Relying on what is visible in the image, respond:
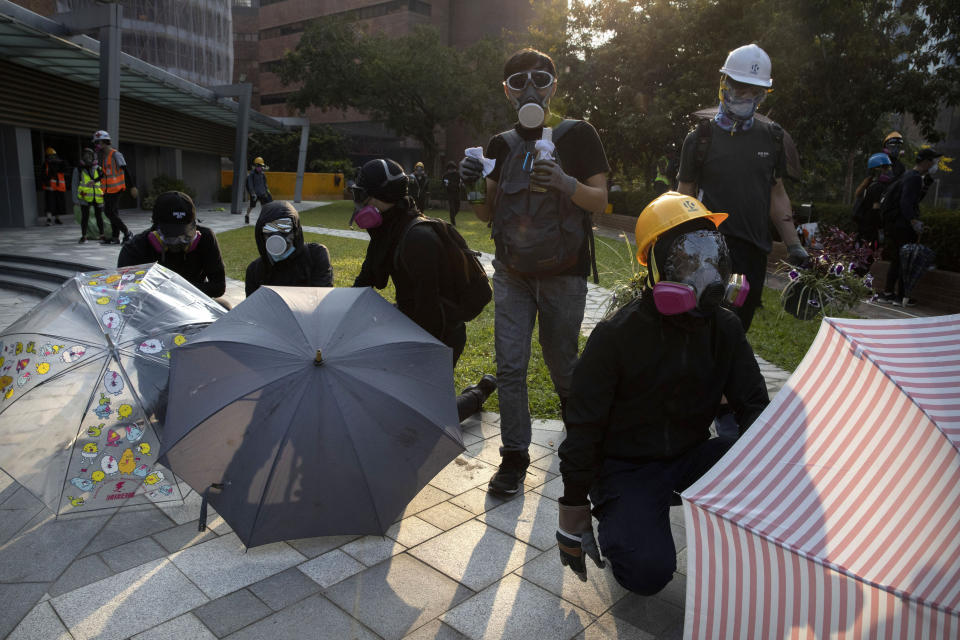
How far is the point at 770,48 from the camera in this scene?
16.3m

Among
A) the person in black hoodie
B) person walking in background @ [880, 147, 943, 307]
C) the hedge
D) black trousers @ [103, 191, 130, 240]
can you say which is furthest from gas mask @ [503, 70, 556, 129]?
black trousers @ [103, 191, 130, 240]

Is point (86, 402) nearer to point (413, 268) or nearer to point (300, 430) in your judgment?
point (300, 430)

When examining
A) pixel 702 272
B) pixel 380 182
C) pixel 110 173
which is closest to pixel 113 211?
pixel 110 173

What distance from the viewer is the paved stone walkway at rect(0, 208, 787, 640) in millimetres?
2568

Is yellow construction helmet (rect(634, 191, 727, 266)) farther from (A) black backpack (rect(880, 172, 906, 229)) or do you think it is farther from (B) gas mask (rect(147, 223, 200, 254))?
(A) black backpack (rect(880, 172, 906, 229))

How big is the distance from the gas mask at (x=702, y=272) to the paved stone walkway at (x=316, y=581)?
46.6 inches

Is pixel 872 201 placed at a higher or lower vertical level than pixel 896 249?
higher

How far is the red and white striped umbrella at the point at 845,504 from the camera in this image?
1464 millimetres

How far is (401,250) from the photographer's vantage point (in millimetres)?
3707

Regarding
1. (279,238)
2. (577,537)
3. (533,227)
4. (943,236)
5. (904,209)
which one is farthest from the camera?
(943,236)

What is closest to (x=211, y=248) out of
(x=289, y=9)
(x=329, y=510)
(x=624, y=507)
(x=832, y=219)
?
(x=329, y=510)

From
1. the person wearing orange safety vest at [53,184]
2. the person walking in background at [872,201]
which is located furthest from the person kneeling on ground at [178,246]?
the person wearing orange safety vest at [53,184]

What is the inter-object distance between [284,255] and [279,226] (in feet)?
0.65

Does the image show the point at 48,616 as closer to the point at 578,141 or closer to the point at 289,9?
the point at 578,141
